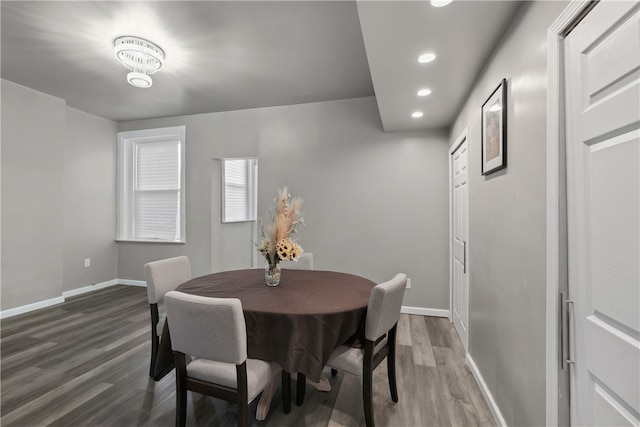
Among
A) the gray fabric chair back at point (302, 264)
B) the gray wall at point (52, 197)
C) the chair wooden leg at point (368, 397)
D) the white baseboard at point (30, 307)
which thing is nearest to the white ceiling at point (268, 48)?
the gray wall at point (52, 197)

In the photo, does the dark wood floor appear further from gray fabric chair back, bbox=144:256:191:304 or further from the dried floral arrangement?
the dried floral arrangement

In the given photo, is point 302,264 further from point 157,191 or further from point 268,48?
point 157,191

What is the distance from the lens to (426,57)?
1.93m

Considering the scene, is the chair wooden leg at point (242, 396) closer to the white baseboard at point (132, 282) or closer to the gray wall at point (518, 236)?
the gray wall at point (518, 236)

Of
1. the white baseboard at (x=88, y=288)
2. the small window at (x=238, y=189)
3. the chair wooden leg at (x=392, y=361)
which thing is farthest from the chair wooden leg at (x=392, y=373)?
the white baseboard at (x=88, y=288)

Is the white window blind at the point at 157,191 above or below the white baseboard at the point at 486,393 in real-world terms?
above

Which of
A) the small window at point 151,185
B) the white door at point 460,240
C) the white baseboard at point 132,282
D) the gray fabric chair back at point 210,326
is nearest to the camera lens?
the gray fabric chair back at point 210,326

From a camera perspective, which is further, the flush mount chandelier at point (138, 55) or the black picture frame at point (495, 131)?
the flush mount chandelier at point (138, 55)

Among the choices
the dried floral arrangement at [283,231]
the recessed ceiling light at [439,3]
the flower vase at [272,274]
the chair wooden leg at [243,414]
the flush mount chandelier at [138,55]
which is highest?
the flush mount chandelier at [138,55]

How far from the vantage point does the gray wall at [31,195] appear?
342 cm

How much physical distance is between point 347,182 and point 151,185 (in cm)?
340

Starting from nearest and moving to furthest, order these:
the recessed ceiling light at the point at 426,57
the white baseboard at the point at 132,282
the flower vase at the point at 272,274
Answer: the recessed ceiling light at the point at 426,57
the flower vase at the point at 272,274
the white baseboard at the point at 132,282

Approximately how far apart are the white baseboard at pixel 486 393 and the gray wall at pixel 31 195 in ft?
16.7

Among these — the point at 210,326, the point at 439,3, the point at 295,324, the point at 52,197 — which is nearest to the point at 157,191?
the point at 52,197
